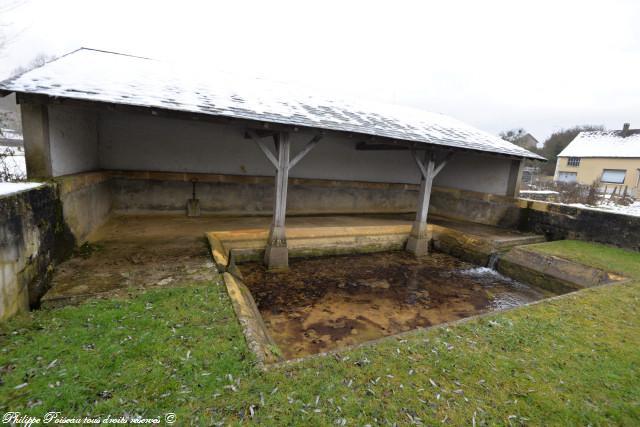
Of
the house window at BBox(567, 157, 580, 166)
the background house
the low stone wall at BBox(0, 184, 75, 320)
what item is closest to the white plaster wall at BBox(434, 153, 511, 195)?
the low stone wall at BBox(0, 184, 75, 320)

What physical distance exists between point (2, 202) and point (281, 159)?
10.6 feet

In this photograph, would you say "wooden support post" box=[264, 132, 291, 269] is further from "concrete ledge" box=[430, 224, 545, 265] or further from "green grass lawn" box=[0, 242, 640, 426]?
"concrete ledge" box=[430, 224, 545, 265]

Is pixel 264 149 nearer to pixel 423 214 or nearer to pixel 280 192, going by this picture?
pixel 280 192

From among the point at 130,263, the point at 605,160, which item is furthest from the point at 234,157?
the point at 605,160

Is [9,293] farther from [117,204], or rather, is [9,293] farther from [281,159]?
[117,204]

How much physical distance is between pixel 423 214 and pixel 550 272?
8.02ft

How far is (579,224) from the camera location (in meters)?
6.91

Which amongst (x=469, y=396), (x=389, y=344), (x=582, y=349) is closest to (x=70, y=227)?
(x=389, y=344)

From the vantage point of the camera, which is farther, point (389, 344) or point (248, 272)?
point (248, 272)

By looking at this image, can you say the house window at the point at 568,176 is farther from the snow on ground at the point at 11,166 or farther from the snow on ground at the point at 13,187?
the snow on ground at the point at 11,166

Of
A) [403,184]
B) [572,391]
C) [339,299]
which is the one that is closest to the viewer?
[572,391]

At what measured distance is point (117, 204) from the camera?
6344mm

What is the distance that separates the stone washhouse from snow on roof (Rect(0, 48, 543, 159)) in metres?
0.03

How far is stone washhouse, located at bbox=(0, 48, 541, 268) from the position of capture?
12.7ft
